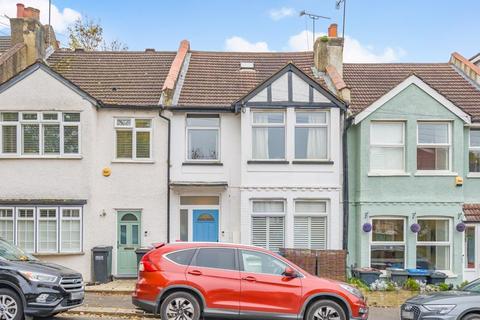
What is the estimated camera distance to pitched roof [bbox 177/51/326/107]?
61.0 ft

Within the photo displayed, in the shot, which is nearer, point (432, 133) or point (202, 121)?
point (432, 133)

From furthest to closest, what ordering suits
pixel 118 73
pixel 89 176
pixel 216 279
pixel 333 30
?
pixel 333 30, pixel 118 73, pixel 89 176, pixel 216 279

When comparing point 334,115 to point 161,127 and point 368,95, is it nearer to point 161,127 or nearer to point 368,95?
point 368,95

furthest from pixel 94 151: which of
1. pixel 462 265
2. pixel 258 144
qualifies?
pixel 462 265

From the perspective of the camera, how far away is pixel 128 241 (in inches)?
706

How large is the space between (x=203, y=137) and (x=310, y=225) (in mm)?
4612

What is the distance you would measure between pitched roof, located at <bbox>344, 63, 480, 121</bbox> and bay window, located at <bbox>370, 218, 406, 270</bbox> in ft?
12.9

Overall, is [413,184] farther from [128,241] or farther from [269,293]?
[128,241]

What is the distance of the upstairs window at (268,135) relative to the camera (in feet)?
58.9

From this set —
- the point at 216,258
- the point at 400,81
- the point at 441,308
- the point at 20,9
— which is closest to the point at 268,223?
the point at 400,81

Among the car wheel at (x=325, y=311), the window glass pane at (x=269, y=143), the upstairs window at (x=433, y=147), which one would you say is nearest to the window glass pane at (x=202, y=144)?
the window glass pane at (x=269, y=143)

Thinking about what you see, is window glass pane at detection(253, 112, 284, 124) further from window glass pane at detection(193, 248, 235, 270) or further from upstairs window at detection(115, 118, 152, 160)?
window glass pane at detection(193, 248, 235, 270)

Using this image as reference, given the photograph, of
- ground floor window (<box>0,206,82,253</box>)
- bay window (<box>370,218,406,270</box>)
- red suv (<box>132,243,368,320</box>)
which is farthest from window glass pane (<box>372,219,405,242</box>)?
ground floor window (<box>0,206,82,253</box>)

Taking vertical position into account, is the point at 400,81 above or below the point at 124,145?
above
